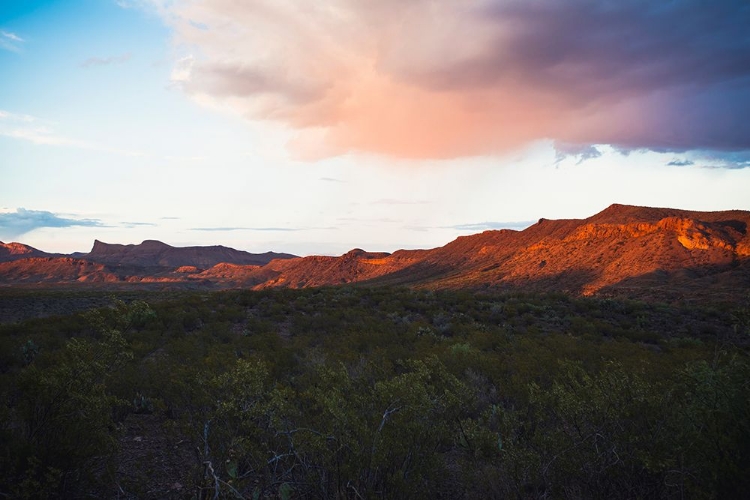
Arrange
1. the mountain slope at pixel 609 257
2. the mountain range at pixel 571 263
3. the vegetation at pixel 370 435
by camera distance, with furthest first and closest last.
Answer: the mountain slope at pixel 609 257 → the mountain range at pixel 571 263 → the vegetation at pixel 370 435

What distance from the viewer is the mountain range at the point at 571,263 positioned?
56.1 meters

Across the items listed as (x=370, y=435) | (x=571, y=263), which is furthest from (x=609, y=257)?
(x=370, y=435)

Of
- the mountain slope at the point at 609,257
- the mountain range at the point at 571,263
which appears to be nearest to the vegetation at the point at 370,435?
the mountain range at the point at 571,263

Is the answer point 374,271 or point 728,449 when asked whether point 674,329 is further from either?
point 374,271

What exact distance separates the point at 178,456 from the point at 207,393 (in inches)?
35.5

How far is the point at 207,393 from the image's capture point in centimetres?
546

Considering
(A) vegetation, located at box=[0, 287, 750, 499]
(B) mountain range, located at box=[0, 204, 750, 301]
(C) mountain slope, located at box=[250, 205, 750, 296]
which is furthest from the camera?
(C) mountain slope, located at box=[250, 205, 750, 296]

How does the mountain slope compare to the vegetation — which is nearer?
the vegetation

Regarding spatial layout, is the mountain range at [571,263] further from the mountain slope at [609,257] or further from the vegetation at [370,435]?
the vegetation at [370,435]

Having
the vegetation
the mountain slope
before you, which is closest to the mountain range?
the mountain slope

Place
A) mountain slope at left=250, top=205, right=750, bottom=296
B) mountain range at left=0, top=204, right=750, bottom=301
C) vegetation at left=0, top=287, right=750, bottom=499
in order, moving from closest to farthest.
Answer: vegetation at left=0, top=287, right=750, bottom=499 → mountain range at left=0, top=204, right=750, bottom=301 → mountain slope at left=250, top=205, right=750, bottom=296

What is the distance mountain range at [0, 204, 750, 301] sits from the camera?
56.1 m

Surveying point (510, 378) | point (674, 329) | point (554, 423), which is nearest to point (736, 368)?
point (554, 423)

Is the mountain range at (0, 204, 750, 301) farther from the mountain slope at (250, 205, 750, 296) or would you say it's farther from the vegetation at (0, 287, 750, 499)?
the vegetation at (0, 287, 750, 499)
